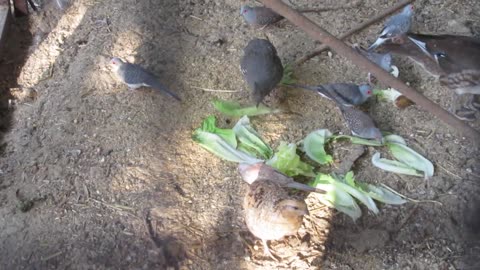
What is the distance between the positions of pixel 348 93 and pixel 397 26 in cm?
88

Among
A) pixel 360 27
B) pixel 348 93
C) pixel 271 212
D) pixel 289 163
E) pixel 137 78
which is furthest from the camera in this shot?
pixel 360 27

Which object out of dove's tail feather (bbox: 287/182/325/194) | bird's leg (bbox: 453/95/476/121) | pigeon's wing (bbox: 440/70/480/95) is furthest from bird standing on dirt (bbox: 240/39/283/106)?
bird's leg (bbox: 453/95/476/121)

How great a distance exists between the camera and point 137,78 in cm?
409

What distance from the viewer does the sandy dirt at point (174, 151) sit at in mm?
3244

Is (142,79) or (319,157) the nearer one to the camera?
(319,157)

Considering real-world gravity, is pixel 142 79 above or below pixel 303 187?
above

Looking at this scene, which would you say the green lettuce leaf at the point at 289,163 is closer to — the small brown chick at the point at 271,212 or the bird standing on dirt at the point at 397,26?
the small brown chick at the point at 271,212

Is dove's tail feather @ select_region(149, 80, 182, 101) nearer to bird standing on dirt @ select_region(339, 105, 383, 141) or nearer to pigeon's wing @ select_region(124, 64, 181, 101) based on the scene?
pigeon's wing @ select_region(124, 64, 181, 101)

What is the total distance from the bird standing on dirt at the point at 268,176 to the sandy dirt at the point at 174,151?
176 millimetres

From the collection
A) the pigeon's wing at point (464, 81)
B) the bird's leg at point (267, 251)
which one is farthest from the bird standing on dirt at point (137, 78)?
the pigeon's wing at point (464, 81)

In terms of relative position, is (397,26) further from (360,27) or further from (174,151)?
(174,151)

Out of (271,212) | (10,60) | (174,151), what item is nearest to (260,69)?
(174,151)

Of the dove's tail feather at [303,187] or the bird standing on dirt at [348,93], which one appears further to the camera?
the bird standing on dirt at [348,93]

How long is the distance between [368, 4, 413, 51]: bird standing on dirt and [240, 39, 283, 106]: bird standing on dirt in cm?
94
